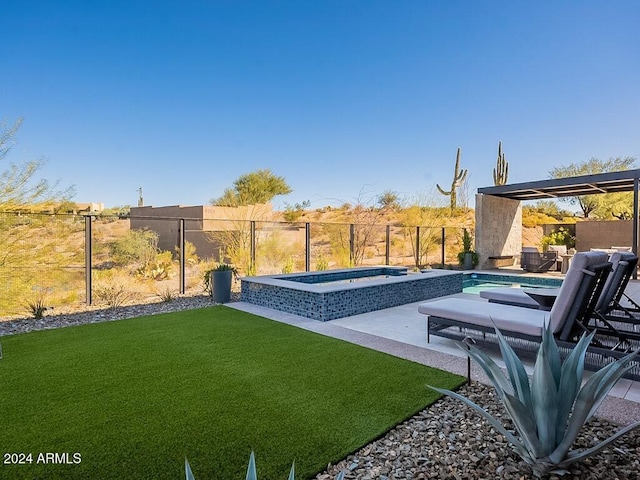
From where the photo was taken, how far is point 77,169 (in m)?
13.5

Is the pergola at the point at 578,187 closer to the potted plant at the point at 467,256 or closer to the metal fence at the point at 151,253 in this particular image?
the potted plant at the point at 467,256

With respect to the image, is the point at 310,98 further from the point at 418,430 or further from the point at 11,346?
the point at 418,430

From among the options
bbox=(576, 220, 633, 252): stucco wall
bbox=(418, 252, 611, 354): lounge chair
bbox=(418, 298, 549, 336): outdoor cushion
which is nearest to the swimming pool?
bbox=(418, 298, 549, 336): outdoor cushion

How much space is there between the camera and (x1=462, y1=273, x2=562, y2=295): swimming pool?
11.4m

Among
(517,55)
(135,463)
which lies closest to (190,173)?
(517,55)

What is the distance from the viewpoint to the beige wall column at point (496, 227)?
1520 cm

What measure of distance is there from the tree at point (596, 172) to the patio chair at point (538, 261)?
37.7 ft

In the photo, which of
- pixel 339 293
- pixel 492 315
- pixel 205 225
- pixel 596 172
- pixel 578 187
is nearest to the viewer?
pixel 492 315

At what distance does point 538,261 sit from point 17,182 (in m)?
15.7

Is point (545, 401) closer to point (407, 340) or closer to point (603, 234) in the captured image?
point (407, 340)

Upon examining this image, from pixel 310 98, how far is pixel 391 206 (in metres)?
6.54

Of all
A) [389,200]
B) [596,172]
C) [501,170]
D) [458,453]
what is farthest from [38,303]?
[596,172]

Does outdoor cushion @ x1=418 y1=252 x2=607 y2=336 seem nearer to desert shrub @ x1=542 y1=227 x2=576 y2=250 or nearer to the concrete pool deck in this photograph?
the concrete pool deck

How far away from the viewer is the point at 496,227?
15977mm
